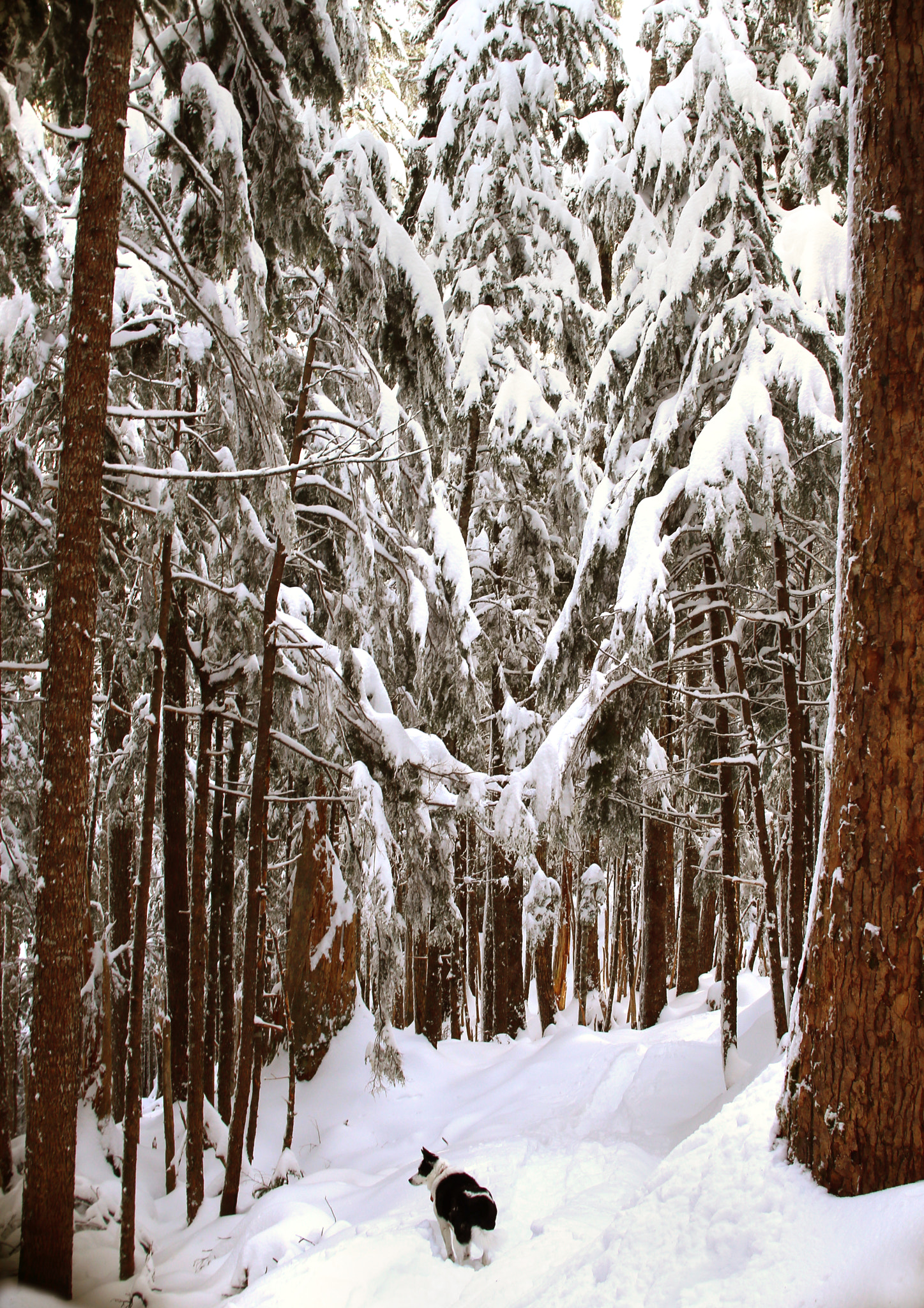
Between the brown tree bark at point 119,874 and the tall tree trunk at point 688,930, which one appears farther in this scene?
the tall tree trunk at point 688,930

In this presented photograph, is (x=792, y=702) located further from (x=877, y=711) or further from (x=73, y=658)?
(x=73, y=658)

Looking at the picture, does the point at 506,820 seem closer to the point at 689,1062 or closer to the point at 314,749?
the point at 314,749

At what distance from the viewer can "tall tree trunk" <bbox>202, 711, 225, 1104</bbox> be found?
992cm

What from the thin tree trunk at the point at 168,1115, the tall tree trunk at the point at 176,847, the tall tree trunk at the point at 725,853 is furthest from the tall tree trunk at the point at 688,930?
the thin tree trunk at the point at 168,1115

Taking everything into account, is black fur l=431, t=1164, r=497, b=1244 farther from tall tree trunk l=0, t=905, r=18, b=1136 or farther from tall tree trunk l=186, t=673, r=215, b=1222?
tall tree trunk l=0, t=905, r=18, b=1136

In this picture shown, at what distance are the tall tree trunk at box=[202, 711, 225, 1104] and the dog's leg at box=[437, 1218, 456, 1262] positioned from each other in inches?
168

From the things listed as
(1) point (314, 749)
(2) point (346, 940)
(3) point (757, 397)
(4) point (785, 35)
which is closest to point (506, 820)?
(1) point (314, 749)

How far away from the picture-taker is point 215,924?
1116cm

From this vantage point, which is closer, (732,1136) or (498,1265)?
(732,1136)

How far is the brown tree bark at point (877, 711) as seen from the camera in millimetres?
2910

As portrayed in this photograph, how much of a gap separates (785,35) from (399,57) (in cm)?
519

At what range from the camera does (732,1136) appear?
3.60 meters

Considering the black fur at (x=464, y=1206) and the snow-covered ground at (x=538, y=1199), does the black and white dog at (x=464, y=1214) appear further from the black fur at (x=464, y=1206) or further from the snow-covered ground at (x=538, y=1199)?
the snow-covered ground at (x=538, y=1199)

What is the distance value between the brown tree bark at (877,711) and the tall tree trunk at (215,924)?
5867 mm
